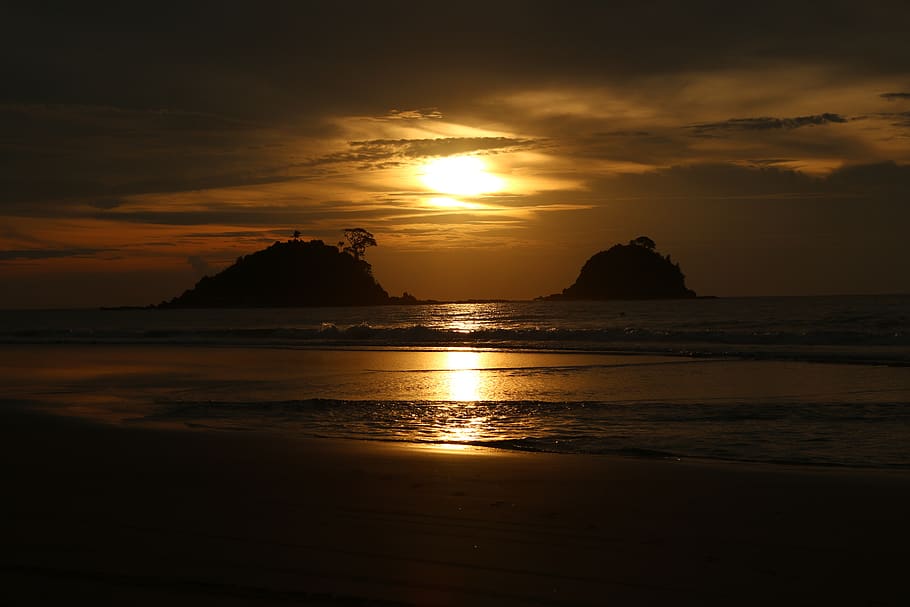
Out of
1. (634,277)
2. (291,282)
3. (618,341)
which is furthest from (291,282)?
(618,341)

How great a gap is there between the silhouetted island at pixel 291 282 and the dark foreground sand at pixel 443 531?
527 ft

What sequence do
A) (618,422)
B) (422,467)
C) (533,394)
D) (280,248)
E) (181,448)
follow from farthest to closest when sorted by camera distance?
(280,248), (533,394), (618,422), (181,448), (422,467)

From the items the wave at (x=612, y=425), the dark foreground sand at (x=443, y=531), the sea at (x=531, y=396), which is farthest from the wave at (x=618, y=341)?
the dark foreground sand at (x=443, y=531)

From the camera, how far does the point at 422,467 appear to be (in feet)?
27.2

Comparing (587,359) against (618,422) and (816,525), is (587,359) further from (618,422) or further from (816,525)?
(816,525)

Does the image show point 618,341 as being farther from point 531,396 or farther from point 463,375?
point 531,396

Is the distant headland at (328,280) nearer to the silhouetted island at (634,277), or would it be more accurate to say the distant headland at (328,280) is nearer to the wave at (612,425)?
the silhouetted island at (634,277)

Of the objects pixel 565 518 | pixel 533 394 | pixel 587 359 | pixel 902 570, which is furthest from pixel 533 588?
pixel 587 359

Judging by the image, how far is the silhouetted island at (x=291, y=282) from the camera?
550ft

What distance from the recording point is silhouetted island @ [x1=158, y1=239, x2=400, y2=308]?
550 ft

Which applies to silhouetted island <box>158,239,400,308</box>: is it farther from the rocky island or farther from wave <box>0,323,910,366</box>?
wave <box>0,323,910,366</box>

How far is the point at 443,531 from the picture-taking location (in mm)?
5754

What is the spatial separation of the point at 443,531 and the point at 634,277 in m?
175

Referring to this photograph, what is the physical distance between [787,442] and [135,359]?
25.0 meters
